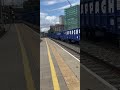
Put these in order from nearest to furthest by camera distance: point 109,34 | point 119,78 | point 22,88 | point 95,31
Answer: point 22,88, point 119,78, point 109,34, point 95,31

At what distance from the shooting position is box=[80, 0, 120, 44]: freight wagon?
891 inches

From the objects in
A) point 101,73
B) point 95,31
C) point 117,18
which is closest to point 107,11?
point 117,18

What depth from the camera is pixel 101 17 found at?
973 inches

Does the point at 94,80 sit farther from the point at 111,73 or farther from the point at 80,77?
the point at 111,73

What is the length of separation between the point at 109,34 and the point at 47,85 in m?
15.9

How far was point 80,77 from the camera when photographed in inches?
451

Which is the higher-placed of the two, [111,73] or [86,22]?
[86,22]

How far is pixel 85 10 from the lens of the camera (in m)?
28.4

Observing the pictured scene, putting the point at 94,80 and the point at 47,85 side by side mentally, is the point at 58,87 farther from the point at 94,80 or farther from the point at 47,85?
the point at 94,80

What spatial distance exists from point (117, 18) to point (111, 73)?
32.9 ft

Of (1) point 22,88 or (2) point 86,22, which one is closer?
(1) point 22,88

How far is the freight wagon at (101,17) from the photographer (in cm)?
2262

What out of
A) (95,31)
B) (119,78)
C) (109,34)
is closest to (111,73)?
(119,78)

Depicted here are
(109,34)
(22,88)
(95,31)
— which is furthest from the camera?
(95,31)
